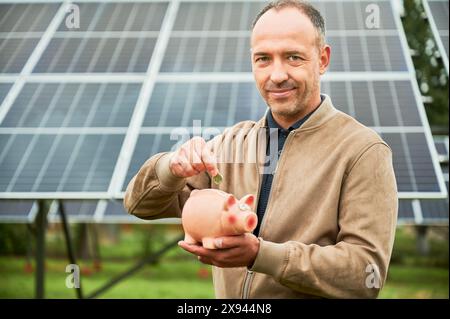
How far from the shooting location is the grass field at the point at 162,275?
7980 millimetres

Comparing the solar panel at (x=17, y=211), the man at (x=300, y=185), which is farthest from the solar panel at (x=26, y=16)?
the man at (x=300, y=185)

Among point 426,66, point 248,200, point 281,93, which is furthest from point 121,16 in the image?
point 248,200

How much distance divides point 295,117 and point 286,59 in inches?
8.2

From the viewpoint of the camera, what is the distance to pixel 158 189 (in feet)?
7.34

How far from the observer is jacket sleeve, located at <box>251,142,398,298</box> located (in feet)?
6.53

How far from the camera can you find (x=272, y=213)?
7.08 ft

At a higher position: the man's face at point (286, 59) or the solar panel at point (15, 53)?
the solar panel at point (15, 53)

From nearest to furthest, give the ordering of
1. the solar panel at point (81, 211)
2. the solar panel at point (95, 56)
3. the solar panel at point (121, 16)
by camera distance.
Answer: the solar panel at point (95, 56), the solar panel at point (121, 16), the solar panel at point (81, 211)

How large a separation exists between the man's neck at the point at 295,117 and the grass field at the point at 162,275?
17.8 feet

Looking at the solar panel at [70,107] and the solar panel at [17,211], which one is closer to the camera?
the solar panel at [70,107]

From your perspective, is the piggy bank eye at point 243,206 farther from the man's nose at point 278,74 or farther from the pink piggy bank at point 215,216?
the man's nose at point 278,74

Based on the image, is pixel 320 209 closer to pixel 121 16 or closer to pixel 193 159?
pixel 193 159
